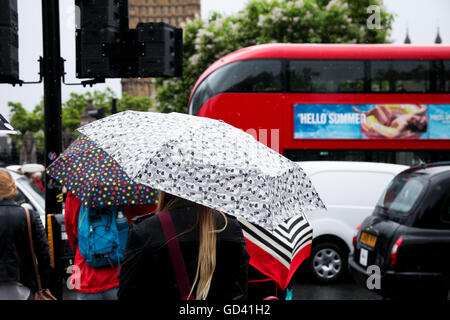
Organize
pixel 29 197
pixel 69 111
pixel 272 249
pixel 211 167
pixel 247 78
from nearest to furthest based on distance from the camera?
pixel 211 167 → pixel 272 249 → pixel 29 197 → pixel 247 78 → pixel 69 111

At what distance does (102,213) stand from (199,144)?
1.86 meters

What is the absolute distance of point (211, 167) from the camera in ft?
8.14

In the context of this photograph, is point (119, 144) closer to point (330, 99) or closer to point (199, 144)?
point (199, 144)

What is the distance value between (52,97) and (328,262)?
204 inches

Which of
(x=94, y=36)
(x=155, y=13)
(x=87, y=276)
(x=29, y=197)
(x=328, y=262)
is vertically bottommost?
(x=328, y=262)

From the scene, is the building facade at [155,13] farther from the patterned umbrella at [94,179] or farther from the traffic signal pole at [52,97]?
the patterned umbrella at [94,179]

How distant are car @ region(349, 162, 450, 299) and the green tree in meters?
19.1

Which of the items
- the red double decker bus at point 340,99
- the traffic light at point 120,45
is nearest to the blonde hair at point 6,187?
the traffic light at point 120,45

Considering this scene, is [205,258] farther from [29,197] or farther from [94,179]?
[29,197]

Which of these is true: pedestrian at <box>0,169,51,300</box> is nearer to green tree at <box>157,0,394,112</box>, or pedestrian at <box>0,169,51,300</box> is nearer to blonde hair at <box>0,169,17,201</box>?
blonde hair at <box>0,169,17,201</box>

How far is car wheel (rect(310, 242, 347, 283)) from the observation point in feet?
29.0

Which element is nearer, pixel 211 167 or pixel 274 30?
pixel 211 167

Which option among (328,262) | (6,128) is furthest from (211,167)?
(328,262)
